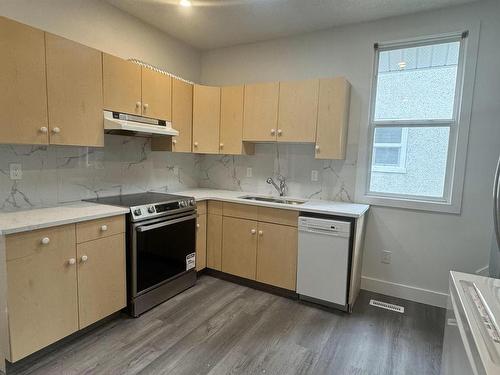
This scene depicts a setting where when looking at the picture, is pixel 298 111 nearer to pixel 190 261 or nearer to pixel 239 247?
pixel 239 247

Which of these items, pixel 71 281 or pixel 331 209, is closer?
pixel 71 281

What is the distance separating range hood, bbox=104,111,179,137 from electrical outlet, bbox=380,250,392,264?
2369 mm

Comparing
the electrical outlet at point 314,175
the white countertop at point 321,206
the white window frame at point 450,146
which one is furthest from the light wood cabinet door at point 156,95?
the white window frame at point 450,146

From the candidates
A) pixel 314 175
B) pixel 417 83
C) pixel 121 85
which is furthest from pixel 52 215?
pixel 417 83

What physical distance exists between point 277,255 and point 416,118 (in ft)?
6.07

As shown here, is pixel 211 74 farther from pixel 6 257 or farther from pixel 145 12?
pixel 6 257

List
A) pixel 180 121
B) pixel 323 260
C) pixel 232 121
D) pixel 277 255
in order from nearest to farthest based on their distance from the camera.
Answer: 1. pixel 323 260
2. pixel 277 255
3. pixel 180 121
4. pixel 232 121

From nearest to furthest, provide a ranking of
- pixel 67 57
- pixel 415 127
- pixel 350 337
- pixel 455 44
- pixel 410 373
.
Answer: pixel 410 373, pixel 67 57, pixel 350 337, pixel 455 44, pixel 415 127

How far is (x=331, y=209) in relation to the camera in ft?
8.43

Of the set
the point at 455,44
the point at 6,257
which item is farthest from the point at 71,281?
the point at 455,44

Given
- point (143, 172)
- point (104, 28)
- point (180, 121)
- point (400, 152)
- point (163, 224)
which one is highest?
point (104, 28)

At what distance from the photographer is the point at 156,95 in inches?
110

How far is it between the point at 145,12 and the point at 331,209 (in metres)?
2.55

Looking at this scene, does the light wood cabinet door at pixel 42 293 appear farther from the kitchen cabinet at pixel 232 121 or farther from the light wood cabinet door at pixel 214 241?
the kitchen cabinet at pixel 232 121
